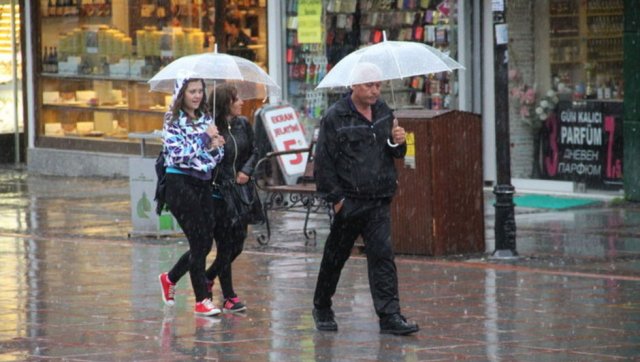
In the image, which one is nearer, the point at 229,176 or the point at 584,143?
the point at 229,176

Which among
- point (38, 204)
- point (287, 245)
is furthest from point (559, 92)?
point (38, 204)

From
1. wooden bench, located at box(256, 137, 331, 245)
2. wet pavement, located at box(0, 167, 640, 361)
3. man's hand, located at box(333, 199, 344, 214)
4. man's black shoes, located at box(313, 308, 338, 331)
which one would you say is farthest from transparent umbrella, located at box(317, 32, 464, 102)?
wooden bench, located at box(256, 137, 331, 245)

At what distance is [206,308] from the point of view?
35.5 feet

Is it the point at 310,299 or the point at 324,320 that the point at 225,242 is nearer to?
the point at 310,299

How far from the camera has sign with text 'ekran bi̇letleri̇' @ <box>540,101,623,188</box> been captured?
17.9m

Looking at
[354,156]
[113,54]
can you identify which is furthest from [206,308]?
[113,54]

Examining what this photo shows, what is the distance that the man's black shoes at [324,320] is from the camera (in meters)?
10.2

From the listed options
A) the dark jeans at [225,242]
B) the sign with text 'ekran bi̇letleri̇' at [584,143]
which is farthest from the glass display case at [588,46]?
the dark jeans at [225,242]

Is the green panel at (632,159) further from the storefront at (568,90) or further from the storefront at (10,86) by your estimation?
the storefront at (10,86)

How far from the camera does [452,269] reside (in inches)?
511

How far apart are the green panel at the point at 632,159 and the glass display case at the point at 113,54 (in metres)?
5.78

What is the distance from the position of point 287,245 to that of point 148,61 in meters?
8.45

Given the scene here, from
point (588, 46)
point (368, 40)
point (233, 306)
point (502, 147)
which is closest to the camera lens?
point (233, 306)

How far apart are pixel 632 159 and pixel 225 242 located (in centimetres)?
769
